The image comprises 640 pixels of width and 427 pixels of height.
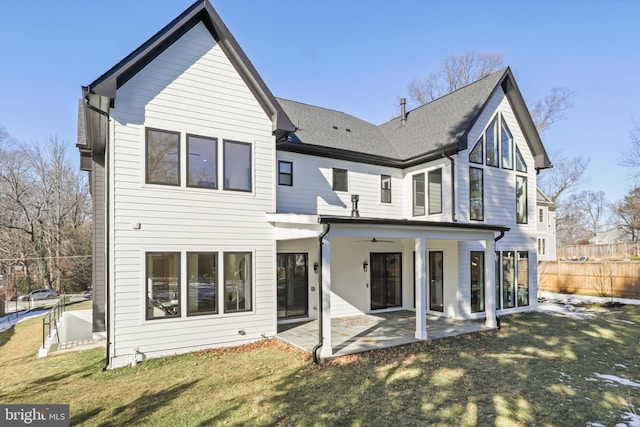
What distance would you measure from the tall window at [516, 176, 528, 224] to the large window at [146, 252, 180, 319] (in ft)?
38.9

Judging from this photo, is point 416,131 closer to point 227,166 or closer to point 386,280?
point 386,280

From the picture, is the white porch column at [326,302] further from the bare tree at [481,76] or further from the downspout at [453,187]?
the bare tree at [481,76]

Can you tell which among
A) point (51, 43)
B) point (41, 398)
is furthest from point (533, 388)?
point (51, 43)

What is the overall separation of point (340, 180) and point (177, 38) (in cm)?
620

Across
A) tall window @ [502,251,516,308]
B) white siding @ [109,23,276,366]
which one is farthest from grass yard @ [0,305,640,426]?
tall window @ [502,251,516,308]

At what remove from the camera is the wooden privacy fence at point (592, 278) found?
17.5m

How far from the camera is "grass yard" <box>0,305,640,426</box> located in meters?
5.02

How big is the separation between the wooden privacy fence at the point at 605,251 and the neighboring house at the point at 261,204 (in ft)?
78.5

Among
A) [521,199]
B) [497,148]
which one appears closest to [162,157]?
[497,148]

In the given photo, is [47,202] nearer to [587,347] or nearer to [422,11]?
[422,11]

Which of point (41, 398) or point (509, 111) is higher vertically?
point (509, 111)

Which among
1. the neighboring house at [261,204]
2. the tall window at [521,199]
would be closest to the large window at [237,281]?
the neighboring house at [261,204]

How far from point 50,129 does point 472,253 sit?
122 ft

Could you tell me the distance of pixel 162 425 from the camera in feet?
15.8
